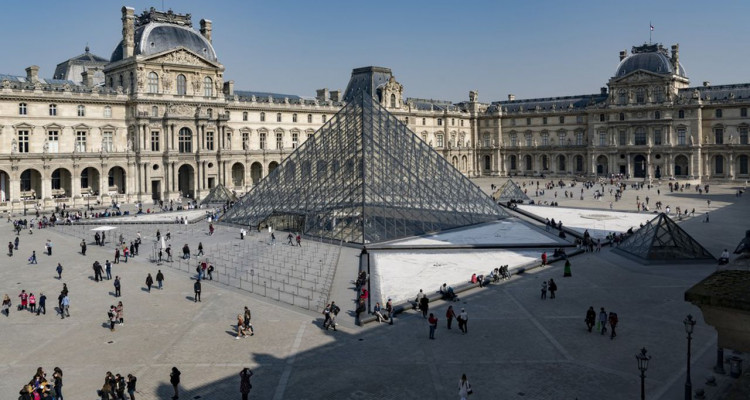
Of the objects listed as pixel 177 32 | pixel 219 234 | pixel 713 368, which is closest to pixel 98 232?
pixel 219 234

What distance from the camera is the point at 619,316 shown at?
19.2 m

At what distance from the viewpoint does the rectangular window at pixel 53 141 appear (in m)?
51.5

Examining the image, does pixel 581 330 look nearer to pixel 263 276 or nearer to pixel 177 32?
pixel 263 276

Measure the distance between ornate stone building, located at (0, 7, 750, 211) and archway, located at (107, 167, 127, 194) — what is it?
0.10 m

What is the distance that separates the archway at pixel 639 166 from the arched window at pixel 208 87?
52575 millimetres

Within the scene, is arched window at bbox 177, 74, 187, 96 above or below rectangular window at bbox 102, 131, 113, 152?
above

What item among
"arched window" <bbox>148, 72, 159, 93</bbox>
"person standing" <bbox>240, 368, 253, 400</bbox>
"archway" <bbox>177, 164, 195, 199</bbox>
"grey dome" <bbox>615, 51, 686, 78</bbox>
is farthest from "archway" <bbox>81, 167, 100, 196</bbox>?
"grey dome" <bbox>615, 51, 686, 78</bbox>

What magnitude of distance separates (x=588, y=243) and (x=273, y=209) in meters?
19.2

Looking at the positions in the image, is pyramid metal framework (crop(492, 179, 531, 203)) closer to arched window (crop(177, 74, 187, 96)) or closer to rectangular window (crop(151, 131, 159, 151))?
arched window (crop(177, 74, 187, 96))

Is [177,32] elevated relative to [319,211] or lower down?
elevated

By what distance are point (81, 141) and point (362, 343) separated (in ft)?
149

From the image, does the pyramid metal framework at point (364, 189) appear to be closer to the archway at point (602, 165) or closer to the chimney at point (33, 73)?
the chimney at point (33, 73)

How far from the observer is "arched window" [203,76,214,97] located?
59950mm

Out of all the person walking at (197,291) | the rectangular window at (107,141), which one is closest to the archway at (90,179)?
the rectangular window at (107,141)
